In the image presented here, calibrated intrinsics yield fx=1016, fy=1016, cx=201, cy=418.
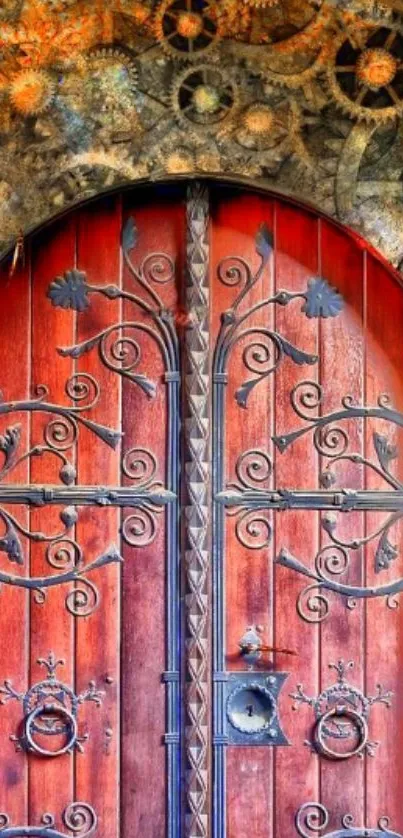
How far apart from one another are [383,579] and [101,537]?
0.69m

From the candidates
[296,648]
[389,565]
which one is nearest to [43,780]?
[296,648]

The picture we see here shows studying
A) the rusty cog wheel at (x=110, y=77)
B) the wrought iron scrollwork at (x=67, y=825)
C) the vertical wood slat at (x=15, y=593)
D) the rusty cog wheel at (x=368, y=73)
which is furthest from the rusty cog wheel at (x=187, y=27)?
the wrought iron scrollwork at (x=67, y=825)

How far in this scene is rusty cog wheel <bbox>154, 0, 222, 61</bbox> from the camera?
7.86 feet

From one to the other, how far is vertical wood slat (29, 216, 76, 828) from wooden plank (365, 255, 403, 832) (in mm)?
718

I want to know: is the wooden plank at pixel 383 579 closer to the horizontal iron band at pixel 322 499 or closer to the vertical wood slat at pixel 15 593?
the horizontal iron band at pixel 322 499

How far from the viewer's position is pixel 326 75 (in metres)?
2.41

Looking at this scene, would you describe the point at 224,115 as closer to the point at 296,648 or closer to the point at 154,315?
the point at 154,315

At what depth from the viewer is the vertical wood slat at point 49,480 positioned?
7.89ft

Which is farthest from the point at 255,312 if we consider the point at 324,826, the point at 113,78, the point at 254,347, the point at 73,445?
the point at 324,826

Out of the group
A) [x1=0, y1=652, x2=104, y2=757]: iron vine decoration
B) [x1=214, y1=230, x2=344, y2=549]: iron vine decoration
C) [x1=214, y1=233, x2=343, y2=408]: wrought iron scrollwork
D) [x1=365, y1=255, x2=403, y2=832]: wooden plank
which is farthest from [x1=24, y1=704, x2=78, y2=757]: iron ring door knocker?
[x1=214, y1=233, x2=343, y2=408]: wrought iron scrollwork

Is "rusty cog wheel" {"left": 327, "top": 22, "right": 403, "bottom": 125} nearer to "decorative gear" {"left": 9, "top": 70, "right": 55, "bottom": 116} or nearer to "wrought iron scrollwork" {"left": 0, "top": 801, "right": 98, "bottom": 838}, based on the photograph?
"decorative gear" {"left": 9, "top": 70, "right": 55, "bottom": 116}

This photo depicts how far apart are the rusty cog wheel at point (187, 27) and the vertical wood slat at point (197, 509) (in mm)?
319

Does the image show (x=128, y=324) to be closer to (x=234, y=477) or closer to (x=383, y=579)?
(x=234, y=477)

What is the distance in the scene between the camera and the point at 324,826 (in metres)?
2.42
